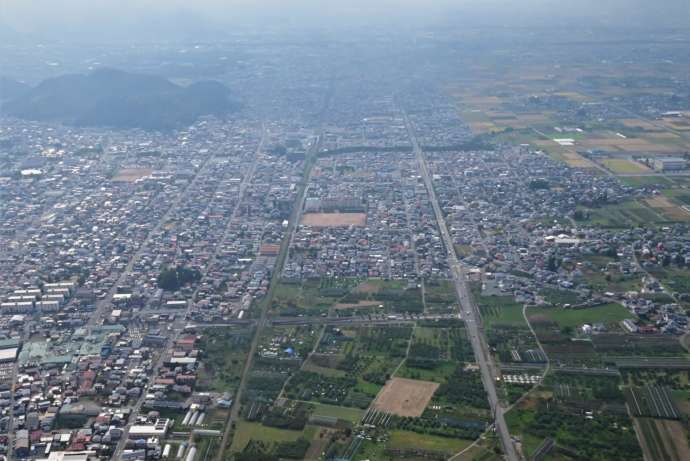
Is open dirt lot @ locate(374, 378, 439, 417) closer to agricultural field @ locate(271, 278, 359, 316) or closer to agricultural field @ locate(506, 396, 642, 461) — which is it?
agricultural field @ locate(506, 396, 642, 461)

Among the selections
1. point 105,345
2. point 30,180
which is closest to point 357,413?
point 105,345

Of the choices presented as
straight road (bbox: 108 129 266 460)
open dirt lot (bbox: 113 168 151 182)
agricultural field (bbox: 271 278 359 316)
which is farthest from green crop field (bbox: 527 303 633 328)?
open dirt lot (bbox: 113 168 151 182)

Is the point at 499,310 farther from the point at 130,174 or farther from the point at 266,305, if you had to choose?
the point at 130,174

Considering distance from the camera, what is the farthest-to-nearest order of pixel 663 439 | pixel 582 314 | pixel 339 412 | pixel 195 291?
pixel 195 291 → pixel 582 314 → pixel 339 412 → pixel 663 439

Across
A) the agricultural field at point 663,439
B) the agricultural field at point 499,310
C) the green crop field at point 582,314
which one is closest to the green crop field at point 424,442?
the agricultural field at point 663,439

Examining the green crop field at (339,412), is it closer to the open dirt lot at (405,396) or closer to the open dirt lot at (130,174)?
the open dirt lot at (405,396)

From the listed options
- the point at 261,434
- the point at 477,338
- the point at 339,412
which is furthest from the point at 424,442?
the point at 477,338
